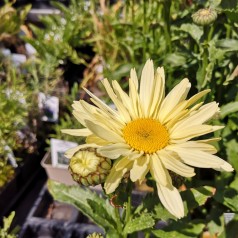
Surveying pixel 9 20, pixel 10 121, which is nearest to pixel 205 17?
pixel 10 121

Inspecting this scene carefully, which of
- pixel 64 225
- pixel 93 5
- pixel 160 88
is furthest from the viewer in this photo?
pixel 93 5

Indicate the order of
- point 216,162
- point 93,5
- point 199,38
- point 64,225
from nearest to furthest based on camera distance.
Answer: point 216,162 → point 199,38 → point 64,225 → point 93,5

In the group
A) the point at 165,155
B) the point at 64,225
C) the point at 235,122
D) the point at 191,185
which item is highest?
the point at 165,155

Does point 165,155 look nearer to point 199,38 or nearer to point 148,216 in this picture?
point 148,216

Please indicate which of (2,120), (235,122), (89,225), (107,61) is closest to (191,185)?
(235,122)

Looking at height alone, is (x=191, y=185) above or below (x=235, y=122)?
below

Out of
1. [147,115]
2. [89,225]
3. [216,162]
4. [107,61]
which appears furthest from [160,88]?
[107,61]

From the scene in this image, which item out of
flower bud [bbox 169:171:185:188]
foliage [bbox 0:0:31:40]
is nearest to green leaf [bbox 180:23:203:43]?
flower bud [bbox 169:171:185:188]

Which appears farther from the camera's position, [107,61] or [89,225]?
[107,61]
